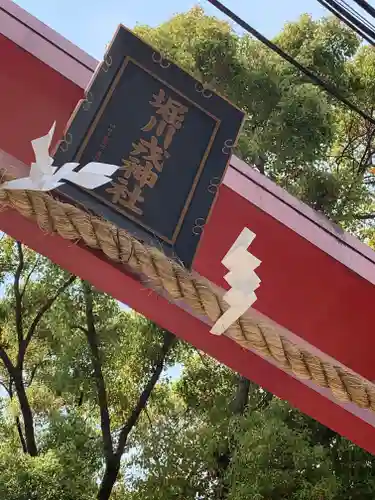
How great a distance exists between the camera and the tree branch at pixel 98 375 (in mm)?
4711

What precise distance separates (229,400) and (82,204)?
376 centimetres

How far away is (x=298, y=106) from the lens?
3639 mm

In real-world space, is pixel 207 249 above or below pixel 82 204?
above

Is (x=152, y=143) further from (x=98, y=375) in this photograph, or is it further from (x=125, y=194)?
(x=98, y=375)

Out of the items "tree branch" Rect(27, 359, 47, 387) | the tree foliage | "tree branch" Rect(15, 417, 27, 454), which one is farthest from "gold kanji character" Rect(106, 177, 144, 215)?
"tree branch" Rect(27, 359, 47, 387)

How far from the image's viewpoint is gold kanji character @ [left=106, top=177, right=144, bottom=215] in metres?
1.54

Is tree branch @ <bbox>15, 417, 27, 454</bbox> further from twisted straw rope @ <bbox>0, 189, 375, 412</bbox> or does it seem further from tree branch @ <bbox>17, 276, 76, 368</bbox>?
twisted straw rope @ <bbox>0, 189, 375, 412</bbox>

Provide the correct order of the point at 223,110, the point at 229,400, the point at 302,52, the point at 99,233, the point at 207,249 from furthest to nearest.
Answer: the point at 229,400
the point at 302,52
the point at 207,249
the point at 223,110
the point at 99,233

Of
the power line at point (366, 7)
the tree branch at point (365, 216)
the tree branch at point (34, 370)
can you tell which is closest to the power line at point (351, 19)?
the power line at point (366, 7)

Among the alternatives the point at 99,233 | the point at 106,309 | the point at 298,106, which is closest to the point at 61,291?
the point at 106,309

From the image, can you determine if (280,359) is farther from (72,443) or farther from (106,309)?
(106,309)

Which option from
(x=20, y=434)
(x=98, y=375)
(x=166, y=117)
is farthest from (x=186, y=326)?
(x=20, y=434)

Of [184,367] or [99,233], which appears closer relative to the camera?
[99,233]

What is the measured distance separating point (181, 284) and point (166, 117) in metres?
0.80
